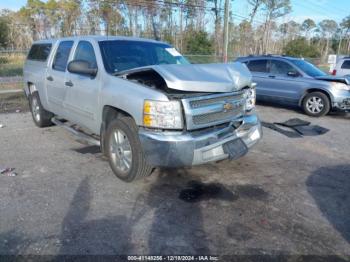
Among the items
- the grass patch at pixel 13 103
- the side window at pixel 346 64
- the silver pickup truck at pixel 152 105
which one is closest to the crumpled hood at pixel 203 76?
the silver pickup truck at pixel 152 105

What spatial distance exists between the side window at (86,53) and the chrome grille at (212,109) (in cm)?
177

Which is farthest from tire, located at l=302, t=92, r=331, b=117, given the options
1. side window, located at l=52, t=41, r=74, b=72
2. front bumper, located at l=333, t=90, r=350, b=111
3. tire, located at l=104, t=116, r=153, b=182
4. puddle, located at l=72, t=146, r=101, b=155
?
side window, located at l=52, t=41, r=74, b=72

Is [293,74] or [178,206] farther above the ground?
[293,74]

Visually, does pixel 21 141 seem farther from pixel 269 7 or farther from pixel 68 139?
pixel 269 7

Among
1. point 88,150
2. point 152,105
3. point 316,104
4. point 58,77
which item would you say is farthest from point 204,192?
point 316,104

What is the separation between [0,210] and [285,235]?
3058mm

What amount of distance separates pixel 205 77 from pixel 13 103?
26.6 ft

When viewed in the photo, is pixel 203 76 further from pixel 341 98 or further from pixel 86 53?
pixel 341 98

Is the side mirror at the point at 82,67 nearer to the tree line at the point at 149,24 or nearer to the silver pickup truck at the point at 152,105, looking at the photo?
the silver pickup truck at the point at 152,105

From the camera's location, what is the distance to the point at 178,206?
3480 millimetres

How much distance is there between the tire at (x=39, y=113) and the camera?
6.51 m

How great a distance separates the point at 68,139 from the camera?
6.02 meters

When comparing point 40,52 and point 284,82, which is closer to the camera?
point 40,52

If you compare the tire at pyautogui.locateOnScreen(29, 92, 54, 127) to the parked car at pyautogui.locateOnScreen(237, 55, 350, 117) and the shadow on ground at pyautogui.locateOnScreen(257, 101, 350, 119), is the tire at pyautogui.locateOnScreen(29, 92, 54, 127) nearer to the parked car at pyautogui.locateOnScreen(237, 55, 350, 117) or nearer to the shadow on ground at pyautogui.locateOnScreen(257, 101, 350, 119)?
the parked car at pyautogui.locateOnScreen(237, 55, 350, 117)
